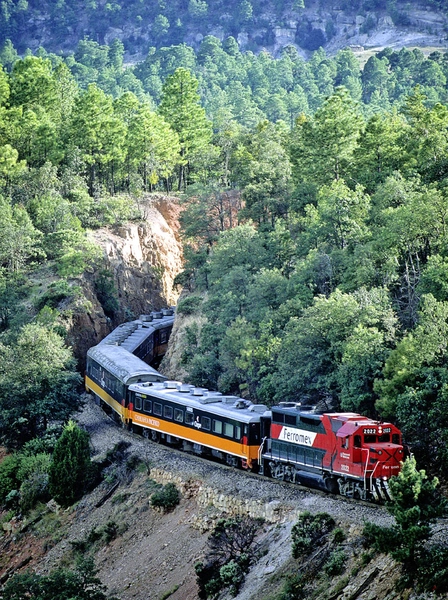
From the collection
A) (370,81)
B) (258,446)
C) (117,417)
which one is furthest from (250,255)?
(370,81)

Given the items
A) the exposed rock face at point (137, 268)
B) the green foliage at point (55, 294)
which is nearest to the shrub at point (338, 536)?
the exposed rock face at point (137, 268)

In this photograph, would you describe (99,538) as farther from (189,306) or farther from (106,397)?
(189,306)

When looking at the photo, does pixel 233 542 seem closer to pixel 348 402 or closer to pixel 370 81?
pixel 348 402

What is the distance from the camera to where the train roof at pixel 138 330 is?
66.0 meters

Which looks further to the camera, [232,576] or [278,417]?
[278,417]

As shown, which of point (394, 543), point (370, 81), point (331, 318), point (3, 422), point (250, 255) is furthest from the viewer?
point (370, 81)

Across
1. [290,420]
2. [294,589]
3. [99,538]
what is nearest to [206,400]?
[290,420]

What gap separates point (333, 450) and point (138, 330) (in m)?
34.4

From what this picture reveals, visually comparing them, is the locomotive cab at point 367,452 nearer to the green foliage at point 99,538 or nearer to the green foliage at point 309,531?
the green foliage at point 309,531

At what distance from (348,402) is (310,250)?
15.5 metres

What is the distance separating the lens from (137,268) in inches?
3265

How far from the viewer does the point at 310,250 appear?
59031 millimetres

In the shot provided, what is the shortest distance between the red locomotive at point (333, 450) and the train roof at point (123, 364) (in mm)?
13385

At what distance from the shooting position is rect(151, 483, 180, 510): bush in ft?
143
